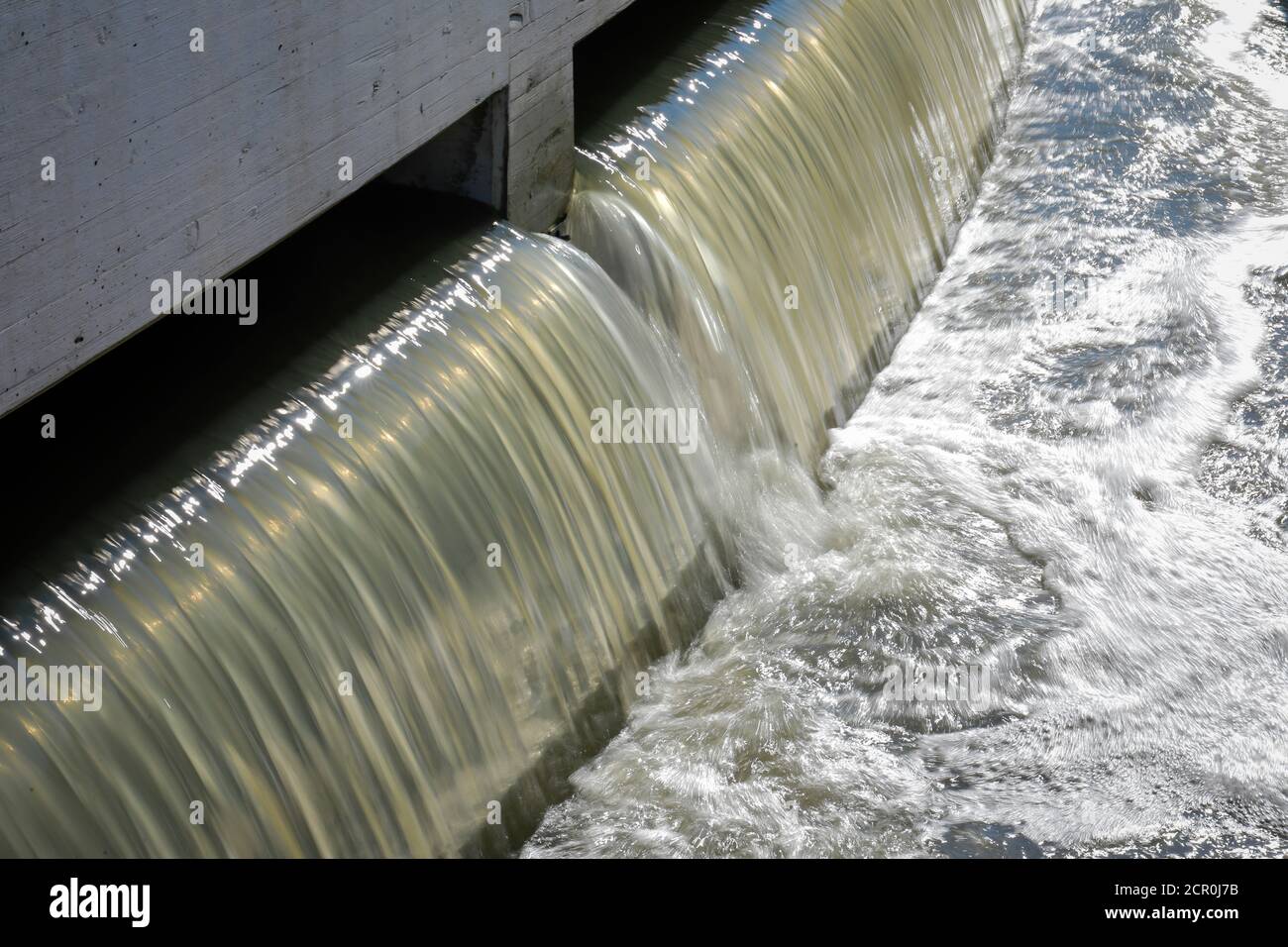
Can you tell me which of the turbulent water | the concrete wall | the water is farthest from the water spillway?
the concrete wall

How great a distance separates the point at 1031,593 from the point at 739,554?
105 cm

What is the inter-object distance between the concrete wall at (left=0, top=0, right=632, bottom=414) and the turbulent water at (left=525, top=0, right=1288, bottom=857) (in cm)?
185

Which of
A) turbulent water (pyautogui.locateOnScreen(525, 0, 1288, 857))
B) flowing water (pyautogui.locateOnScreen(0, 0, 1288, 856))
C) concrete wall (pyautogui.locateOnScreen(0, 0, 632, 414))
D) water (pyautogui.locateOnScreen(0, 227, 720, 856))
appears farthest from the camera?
turbulent water (pyautogui.locateOnScreen(525, 0, 1288, 857))

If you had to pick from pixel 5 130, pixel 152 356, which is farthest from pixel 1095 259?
pixel 5 130

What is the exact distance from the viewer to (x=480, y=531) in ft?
14.1

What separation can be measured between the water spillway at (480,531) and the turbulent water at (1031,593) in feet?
0.88

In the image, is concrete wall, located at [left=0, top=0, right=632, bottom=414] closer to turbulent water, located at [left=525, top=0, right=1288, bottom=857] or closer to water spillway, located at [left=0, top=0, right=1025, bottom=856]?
water spillway, located at [left=0, top=0, right=1025, bottom=856]

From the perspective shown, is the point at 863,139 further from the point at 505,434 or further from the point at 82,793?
the point at 82,793

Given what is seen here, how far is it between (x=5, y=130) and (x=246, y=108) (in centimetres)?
82

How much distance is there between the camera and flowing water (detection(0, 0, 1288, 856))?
3.62m

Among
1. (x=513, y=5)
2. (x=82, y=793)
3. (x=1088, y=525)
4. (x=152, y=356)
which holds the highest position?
(x=513, y=5)

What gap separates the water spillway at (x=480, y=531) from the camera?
3396mm

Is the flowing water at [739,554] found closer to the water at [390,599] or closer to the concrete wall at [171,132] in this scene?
the water at [390,599]

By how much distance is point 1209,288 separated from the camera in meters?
7.38
